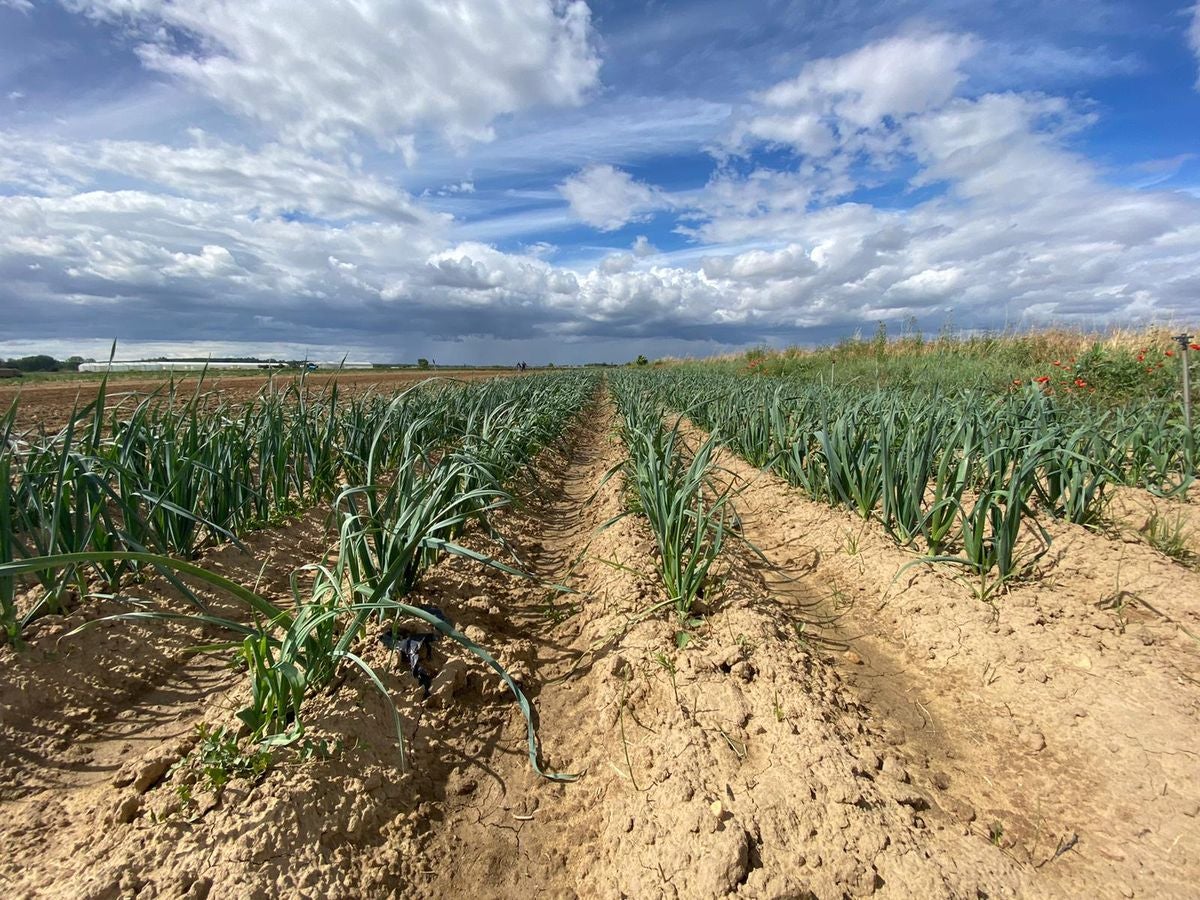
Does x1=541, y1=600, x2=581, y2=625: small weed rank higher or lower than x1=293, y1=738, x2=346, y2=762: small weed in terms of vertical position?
lower

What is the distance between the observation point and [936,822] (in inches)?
54.1

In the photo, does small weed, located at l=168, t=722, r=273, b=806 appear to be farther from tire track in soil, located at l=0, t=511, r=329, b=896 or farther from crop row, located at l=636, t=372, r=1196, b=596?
crop row, located at l=636, t=372, r=1196, b=596

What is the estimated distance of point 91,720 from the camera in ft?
5.59

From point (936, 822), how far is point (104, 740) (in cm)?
242

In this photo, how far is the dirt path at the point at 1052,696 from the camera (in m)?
1.34

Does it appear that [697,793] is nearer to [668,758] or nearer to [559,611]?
[668,758]

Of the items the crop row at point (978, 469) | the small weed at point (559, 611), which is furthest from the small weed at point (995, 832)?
the small weed at point (559, 611)

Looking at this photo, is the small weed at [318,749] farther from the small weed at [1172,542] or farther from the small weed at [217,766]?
the small weed at [1172,542]

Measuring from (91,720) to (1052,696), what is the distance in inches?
125

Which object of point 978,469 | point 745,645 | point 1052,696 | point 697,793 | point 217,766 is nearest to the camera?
point 217,766

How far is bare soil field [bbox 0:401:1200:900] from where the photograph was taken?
1.22 meters

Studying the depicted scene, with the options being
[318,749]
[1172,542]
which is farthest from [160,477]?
[1172,542]

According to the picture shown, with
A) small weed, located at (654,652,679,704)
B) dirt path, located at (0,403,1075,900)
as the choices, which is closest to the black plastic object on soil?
dirt path, located at (0,403,1075,900)

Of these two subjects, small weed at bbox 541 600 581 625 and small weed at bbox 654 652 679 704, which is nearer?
small weed at bbox 654 652 679 704
